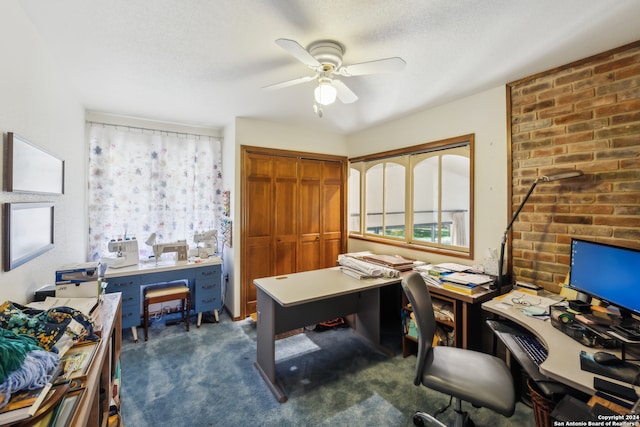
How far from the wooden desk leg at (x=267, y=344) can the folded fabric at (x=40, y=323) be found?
1130mm

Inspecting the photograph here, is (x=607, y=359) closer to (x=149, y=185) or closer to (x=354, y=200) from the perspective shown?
(x=354, y=200)

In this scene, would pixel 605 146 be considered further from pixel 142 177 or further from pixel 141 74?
pixel 142 177

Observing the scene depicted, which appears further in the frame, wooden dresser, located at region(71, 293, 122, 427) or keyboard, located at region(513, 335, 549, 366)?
keyboard, located at region(513, 335, 549, 366)

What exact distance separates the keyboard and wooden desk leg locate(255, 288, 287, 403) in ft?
5.32

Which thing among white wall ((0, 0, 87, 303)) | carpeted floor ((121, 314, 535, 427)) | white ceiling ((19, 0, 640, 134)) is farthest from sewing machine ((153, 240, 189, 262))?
white ceiling ((19, 0, 640, 134))

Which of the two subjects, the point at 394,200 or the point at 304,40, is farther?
the point at 394,200

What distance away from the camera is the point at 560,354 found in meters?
1.34

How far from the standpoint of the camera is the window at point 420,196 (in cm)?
287

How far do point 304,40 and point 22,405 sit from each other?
2063 millimetres

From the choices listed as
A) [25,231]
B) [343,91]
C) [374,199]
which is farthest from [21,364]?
[374,199]

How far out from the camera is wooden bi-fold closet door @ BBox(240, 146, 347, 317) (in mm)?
3475

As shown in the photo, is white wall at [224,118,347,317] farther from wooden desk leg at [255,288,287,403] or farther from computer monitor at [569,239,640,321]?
computer monitor at [569,239,640,321]

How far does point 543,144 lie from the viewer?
220 centimetres

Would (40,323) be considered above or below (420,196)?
below
